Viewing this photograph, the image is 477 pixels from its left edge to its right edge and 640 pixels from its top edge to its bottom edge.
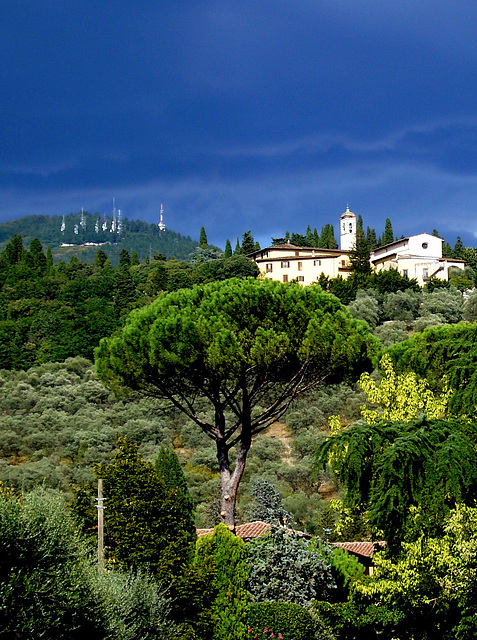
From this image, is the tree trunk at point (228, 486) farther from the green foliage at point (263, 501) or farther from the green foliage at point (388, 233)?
the green foliage at point (388, 233)

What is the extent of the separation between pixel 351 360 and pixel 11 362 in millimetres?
42927

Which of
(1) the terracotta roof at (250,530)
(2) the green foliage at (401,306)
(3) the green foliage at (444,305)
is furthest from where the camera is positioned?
(2) the green foliage at (401,306)

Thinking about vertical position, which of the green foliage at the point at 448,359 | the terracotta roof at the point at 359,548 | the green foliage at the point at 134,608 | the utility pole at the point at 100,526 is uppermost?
the green foliage at the point at 448,359

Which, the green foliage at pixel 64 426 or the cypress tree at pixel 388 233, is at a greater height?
the cypress tree at pixel 388 233

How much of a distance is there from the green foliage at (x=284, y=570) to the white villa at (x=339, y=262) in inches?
Result: 2363

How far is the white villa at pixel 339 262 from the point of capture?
2997 inches

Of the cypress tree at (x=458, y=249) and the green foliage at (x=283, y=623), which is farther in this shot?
the cypress tree at (x=458, y=249)

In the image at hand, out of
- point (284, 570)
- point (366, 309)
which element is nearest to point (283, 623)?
point (284, 570)

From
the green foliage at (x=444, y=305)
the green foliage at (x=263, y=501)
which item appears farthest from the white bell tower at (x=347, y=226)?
the green foliage at (x=263, y=501)

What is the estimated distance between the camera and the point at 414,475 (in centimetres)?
1296

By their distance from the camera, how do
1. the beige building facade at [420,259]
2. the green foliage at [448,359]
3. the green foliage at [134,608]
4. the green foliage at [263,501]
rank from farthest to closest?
1. the beige building facade at [420,259]
2. the green foliage at [263,501]
3. the green foliage at [448,359]
4. the green foliage at [134,608]

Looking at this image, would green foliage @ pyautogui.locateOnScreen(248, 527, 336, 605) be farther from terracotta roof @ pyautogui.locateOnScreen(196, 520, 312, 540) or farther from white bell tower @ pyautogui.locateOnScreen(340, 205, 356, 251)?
white bell tower @ pyautogui.locateOnScreen(340, 205, 356, 251)

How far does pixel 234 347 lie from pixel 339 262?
201 ft

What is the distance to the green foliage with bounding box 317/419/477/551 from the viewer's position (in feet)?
41.7
